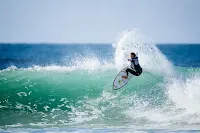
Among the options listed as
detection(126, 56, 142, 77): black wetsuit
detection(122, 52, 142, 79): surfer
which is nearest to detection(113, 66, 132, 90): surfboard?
detection(122, 52, 142, 79): surfer

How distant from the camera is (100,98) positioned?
1510cm

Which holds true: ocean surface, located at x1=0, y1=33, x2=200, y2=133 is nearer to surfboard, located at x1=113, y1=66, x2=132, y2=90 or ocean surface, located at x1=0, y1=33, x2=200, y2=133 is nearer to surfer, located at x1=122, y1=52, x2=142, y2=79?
surfboard, located at x1=113, y1=66, x2=132, y2=90

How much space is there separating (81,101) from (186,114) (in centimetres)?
449

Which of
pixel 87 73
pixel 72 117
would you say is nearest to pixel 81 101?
pixel 72 117

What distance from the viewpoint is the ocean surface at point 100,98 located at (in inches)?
462

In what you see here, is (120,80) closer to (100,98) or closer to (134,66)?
(134,66)

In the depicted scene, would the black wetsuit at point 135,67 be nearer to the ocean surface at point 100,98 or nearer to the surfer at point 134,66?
the surfer at point 134,66

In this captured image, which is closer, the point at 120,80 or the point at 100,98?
the point at 120,80

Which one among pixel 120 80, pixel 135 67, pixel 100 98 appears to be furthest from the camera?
pixel 100 98

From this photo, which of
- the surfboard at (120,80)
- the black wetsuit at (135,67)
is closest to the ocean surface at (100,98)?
the surfboard at (120,80)

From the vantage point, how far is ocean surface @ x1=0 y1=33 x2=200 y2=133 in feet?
38.5

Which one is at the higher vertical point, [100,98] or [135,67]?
[135,67]

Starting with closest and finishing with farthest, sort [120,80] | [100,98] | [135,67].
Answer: [135,67] < [120,80] < [100,98]

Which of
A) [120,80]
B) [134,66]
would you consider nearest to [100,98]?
[120,80]
